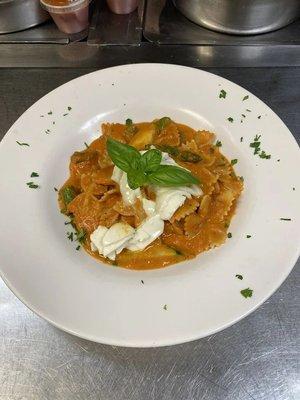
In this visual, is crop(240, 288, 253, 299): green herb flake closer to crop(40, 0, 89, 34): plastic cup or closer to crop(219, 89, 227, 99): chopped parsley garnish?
crop(219, 89, 227, 99): chopped parsley garnish

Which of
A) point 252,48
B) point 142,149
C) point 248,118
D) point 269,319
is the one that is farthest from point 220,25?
point 269,319

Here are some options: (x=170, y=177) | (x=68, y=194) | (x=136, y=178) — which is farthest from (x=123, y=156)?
(x=68, y=194)

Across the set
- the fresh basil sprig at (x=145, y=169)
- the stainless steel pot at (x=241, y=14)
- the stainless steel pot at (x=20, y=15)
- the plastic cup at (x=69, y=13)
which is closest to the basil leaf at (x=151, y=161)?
the fresh basil sprig at (x=145, y=169)

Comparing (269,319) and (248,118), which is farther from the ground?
(248,118)

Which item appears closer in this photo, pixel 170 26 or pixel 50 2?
pixel 50 2

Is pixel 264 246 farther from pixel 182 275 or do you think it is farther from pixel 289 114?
pixel 289 114

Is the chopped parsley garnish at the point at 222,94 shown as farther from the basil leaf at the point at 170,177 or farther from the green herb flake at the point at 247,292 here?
the green herb flake at the point at 247,292
